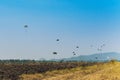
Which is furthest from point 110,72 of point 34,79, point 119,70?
point 34,79

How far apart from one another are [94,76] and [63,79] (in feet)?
23.4

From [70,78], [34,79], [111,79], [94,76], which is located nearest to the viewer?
[111,79]

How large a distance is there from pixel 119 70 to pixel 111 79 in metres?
4.33

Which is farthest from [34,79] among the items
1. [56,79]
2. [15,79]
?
[56,79]

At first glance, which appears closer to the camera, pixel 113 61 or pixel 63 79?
pixel 63 79

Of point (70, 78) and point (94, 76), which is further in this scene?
point (70, 78)

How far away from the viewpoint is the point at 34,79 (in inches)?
2251

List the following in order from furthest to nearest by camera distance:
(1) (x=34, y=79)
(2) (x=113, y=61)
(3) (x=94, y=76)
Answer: (1) (x=34, y=79)
(2) (x=113, y=61)
(3) (x=94, y=76)

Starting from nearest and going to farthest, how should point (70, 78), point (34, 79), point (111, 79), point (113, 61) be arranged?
point (111, 79) → point (70, 78) → point (113, 61) → point (34, 79)

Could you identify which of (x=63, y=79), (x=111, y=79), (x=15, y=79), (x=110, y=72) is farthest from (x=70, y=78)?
(x=15, y=79)

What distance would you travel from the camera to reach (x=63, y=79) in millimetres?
45625

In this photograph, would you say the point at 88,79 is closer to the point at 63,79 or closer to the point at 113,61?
the point at 63,79

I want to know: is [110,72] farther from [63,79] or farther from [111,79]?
[63,79]

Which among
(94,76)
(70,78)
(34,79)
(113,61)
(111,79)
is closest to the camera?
(111,79)
